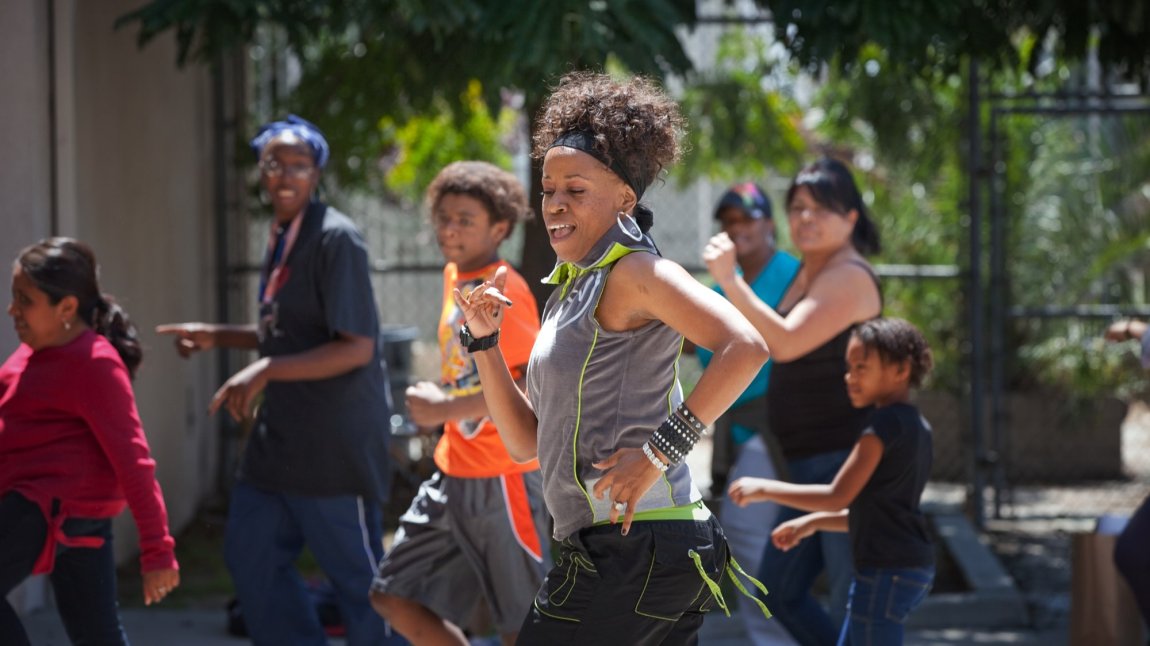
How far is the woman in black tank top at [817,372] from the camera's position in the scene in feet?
15.4

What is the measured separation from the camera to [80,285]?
4.32 m

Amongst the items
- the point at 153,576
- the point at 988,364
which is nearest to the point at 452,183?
the point at 153,576

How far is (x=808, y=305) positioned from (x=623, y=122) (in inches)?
67.7

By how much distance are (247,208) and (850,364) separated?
5.40 m

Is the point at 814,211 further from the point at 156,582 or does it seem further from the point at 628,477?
the point at 156,582

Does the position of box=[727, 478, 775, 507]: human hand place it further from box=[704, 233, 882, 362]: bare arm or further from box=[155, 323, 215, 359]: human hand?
box=[155, 323, 215, 359]: human hand

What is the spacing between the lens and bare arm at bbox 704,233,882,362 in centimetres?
450

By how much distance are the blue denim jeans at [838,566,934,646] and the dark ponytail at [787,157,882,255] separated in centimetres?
126

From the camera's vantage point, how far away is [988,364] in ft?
30.1

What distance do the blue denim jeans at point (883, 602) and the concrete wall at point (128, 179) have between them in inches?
136

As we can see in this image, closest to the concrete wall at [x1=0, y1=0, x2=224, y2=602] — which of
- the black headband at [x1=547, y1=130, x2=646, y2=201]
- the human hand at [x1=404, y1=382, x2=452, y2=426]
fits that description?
the human hand at [x1=404, y1=382, x2=452, y2=426]

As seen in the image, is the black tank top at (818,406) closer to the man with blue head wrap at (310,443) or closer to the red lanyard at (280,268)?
the man with blue head wrap at (310,443)

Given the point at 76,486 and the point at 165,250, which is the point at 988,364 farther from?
the point at 76,486

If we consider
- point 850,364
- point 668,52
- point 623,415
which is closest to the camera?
point 623,415
